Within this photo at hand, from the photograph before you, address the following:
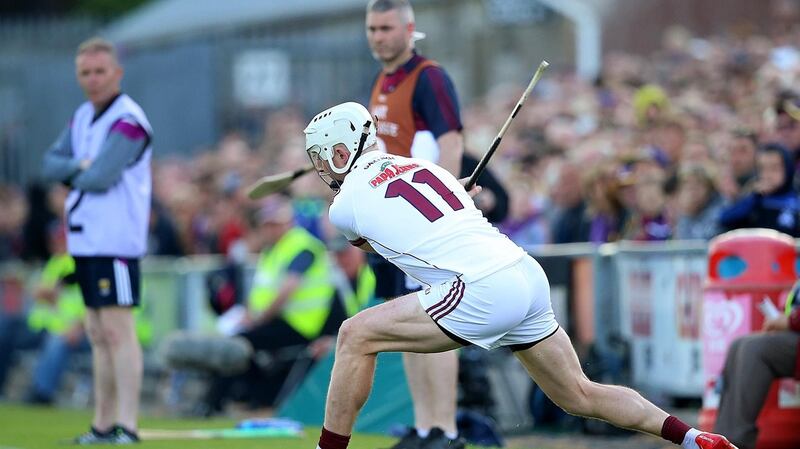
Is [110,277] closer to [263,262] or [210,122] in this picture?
[263,262]

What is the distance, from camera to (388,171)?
24.9ft

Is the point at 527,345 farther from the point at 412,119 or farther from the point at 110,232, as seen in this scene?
the point at 110,232

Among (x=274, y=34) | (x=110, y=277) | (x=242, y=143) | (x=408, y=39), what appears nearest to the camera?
(x=408, y=39)

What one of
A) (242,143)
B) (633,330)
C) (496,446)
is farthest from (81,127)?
(242,143)

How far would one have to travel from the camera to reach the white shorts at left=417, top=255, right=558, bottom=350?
7.33 m

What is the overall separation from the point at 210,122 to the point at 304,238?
763 cm

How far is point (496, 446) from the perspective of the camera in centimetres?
1043

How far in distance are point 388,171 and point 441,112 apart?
198 centimetres

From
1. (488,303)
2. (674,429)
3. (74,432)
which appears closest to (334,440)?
(488,303)

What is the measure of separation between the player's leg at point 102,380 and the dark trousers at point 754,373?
384cm

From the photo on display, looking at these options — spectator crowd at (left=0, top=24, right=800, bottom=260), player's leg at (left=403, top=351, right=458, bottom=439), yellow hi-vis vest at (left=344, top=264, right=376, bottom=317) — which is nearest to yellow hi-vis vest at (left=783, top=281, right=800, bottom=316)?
spectator crowd at (left=0, top=24, right=800, bottom=260)

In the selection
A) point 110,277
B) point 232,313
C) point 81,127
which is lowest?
point 232,313

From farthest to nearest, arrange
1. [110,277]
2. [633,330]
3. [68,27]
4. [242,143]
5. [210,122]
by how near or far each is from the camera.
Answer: [68,27]
[210,122]
[242,143]
[633,330]
[110,277]

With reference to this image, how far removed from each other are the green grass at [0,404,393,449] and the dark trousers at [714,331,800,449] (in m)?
2.21
